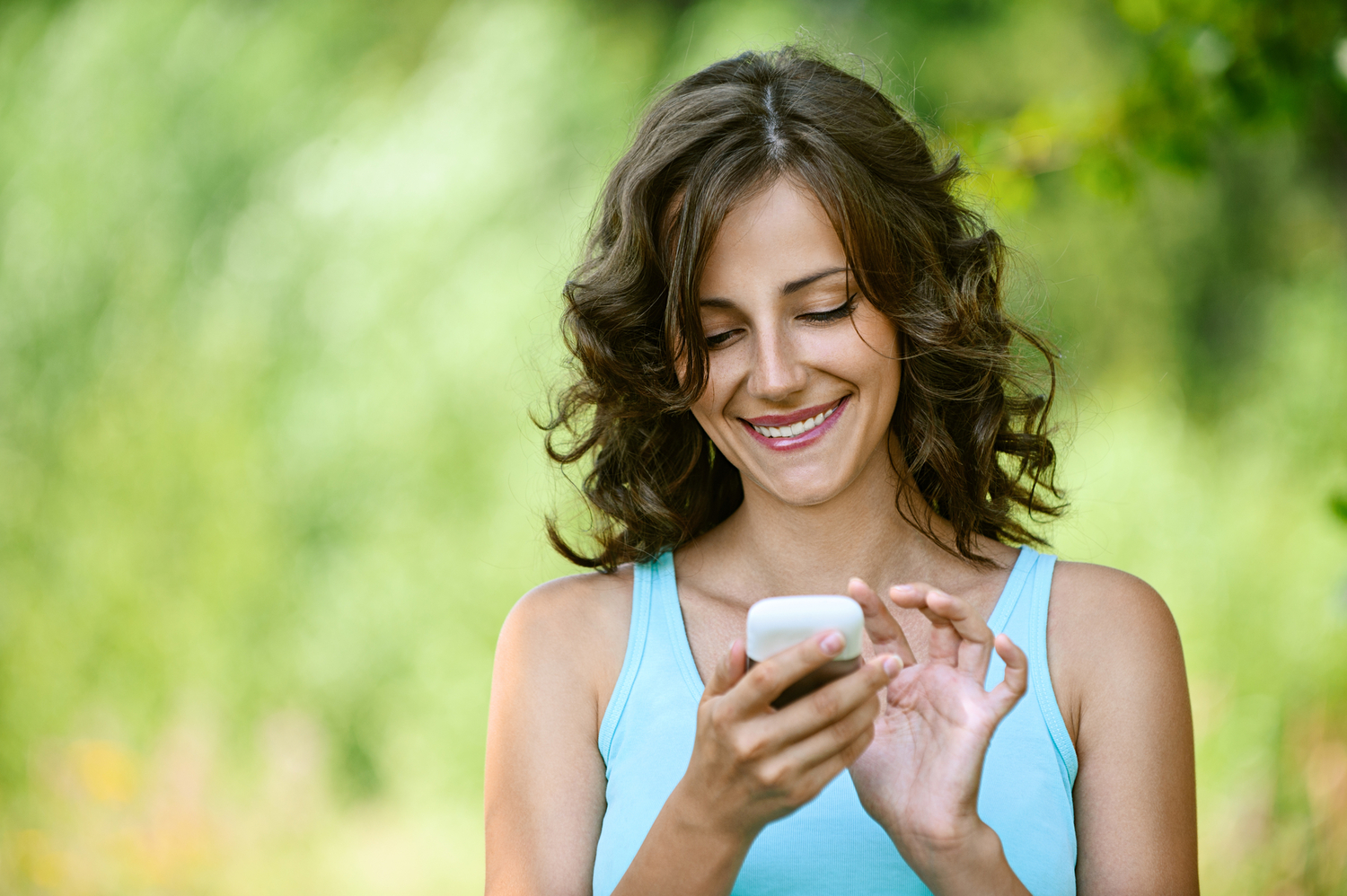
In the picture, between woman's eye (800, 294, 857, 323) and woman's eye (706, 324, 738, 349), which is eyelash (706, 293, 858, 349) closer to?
woman's eye (800, 294, 857, 323)

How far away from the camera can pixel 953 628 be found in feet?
4.83

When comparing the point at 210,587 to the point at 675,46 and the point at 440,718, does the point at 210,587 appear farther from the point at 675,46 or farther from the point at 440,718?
the point at 675,46

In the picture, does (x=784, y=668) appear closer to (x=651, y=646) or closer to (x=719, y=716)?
(x=719, y=716)

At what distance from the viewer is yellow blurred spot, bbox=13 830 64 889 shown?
13.8ft

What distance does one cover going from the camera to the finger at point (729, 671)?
4.45 feet

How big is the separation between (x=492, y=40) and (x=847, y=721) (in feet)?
15.6

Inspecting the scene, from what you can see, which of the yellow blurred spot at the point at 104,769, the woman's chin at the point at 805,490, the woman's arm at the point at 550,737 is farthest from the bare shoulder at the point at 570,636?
the yellow blurred spot at the point at 104,769

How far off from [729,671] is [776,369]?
519mm

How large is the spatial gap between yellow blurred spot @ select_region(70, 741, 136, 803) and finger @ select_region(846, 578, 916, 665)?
3749 mm

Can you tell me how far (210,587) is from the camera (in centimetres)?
460

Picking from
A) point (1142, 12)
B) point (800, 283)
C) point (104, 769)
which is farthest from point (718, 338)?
point (104, 769)

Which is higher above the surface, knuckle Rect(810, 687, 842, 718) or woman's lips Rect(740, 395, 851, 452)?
woman's lips Rect(740, 395, 851, 452)

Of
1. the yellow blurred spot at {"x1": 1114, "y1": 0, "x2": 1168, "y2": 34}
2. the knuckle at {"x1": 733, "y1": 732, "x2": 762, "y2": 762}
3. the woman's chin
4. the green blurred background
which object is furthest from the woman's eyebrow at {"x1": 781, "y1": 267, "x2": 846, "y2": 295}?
the green blurred background

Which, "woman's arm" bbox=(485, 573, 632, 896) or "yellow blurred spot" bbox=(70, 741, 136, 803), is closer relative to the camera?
"woman's arm" bbox=(485, 573, 632, 896)
